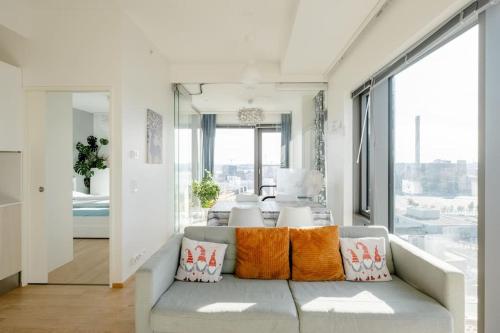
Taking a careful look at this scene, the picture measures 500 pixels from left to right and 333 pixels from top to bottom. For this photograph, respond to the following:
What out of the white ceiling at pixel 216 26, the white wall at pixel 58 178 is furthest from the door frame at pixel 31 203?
the white ceiling at pixel 216 26

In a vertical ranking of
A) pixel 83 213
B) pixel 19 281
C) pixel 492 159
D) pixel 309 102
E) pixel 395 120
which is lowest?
pixel 19 281

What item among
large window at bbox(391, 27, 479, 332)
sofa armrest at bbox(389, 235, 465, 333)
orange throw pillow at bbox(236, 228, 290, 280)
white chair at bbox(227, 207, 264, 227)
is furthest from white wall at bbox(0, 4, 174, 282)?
large window at bbox(391, 27, 479, 332)

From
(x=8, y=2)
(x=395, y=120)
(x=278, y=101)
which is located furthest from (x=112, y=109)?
(x=278, y=101)

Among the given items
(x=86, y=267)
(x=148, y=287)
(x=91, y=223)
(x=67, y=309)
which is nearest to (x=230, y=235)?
(x=148, y=287)

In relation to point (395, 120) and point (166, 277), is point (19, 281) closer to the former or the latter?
point (166, 277)

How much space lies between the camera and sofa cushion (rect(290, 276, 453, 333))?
1930mm

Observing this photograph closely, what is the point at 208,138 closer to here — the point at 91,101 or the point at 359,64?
the point at 91,101

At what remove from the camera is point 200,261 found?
2.51 m

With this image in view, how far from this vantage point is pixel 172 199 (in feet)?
18.5

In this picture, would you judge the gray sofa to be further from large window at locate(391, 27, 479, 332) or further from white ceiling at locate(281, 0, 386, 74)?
white ceiling at locate(281, 0, 386, 74)

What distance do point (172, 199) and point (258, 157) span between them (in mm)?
3792

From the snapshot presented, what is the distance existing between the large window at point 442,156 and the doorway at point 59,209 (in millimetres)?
2945

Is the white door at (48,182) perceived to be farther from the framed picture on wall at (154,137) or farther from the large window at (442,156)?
the large window at (442,156)

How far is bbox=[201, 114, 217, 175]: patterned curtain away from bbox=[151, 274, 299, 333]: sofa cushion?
267 inches
